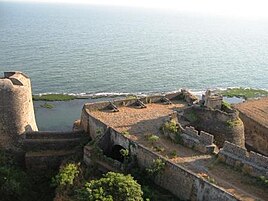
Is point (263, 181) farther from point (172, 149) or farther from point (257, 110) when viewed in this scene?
point (257, 110)

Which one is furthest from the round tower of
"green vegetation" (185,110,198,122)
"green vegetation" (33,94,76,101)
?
"green vegetation" (33,94,76,101)

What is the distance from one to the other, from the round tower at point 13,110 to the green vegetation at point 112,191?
12.7 meters

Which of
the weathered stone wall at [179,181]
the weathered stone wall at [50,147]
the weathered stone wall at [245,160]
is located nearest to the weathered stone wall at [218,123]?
the weathered stone wall at [245,160]

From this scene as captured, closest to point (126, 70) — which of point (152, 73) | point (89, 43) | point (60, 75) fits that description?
point (152, 73)

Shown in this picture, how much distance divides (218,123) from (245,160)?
8600 mm

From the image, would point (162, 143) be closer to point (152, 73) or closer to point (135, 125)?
point (135, 125)

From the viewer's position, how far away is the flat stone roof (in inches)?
1964

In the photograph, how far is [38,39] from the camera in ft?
370

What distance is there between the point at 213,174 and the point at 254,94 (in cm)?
4943

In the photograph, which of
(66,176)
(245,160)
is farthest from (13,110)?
(245,160)

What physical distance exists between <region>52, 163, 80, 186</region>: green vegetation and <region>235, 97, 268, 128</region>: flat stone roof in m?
25.0

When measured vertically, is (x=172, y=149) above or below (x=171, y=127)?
below

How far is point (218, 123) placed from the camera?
36.2m

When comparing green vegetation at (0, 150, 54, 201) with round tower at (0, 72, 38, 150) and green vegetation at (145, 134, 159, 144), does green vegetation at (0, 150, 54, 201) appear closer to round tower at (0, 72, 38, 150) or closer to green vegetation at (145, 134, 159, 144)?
round tower at (0, 72, 38, 150)
